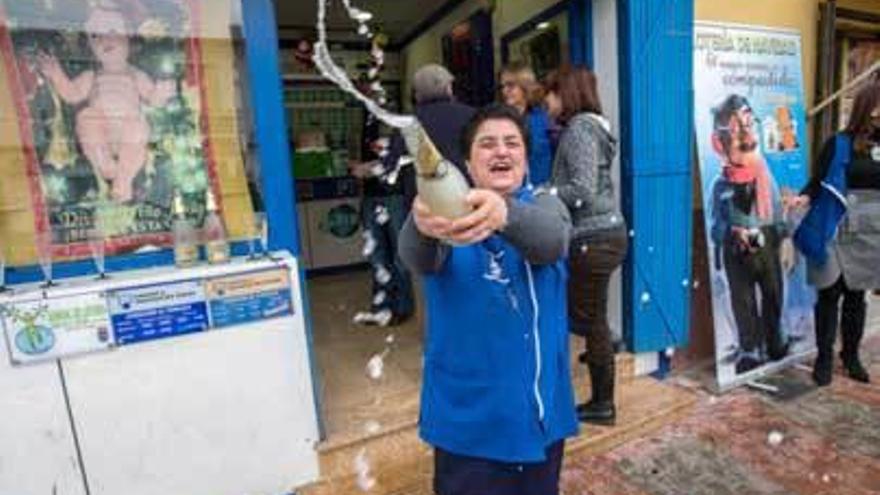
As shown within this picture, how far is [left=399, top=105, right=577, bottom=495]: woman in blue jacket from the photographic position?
4.21 ft

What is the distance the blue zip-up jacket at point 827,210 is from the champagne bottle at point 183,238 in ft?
10.5

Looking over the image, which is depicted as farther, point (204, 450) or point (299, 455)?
point (299, 455)

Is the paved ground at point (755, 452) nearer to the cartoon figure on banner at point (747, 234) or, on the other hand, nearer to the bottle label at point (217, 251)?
the cartoon figure on banner at point (747, 234)

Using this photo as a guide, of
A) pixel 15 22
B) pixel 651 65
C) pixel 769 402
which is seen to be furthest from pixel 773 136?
pixel 15 22

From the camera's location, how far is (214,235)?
2.22 metres

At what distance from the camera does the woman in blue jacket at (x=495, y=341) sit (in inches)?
50.6

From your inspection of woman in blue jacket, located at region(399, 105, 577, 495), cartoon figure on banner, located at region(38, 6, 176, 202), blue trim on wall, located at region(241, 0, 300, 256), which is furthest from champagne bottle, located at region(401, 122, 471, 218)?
cartoon figure on banner, located at region(38, 6, 176, 202)

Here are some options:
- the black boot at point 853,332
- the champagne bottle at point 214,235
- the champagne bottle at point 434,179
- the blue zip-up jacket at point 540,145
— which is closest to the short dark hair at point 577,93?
the blue zip-up jacket at point 540,145

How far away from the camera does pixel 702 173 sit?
3.22 metres

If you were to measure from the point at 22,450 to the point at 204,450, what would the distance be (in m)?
0.55

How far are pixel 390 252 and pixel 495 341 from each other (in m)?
2.86

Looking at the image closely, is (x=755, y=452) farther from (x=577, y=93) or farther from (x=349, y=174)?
(x=349, y=174)

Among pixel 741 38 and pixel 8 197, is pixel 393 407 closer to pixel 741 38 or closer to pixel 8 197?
pixel 8 197

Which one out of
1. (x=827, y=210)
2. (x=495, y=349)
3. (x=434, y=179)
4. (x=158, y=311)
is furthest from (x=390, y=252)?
(x=434, y=179)
